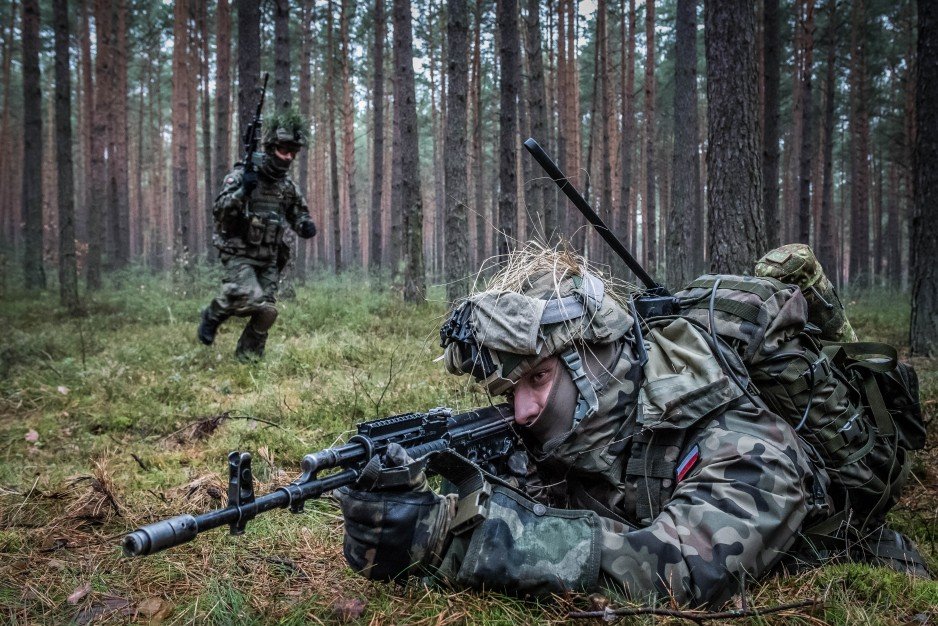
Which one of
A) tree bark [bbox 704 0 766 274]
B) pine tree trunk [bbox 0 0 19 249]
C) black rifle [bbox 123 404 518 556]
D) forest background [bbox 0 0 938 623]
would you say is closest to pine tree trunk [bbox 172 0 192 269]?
forest background [bbox 0 0 938 623]

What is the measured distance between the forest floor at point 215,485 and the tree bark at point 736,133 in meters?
1.73

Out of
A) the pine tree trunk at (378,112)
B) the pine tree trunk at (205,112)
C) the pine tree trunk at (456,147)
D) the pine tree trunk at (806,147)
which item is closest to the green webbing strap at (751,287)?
the pine tree trunk at (456,147)

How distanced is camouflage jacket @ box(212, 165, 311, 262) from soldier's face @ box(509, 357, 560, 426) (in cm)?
513

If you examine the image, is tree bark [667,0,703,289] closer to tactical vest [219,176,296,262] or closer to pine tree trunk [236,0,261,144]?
pine tree trunk [236,0,261,144]

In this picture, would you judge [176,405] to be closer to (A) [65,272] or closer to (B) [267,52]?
(A) [65,272]

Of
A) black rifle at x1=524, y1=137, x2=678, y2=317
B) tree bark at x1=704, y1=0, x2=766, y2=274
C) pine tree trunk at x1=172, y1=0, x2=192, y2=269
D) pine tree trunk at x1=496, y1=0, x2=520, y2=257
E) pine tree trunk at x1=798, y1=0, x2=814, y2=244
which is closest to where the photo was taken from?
black rifle at x1=524, y1=137, x2=678, y2=317

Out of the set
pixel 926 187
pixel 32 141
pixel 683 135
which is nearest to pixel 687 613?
pixel 926 187

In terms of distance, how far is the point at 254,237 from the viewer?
655cm

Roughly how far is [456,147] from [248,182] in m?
4.80

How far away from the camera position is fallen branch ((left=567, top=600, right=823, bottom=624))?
1623mm

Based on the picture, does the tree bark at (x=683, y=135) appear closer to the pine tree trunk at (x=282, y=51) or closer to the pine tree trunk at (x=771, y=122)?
the pine tree trunk at (x=771, y=122)

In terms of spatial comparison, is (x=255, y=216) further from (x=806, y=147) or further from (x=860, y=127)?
(x=860, y=127)

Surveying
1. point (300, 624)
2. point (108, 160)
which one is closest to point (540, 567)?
point (300, 624)

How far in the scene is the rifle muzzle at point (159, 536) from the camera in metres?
1.28
